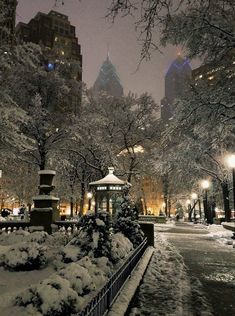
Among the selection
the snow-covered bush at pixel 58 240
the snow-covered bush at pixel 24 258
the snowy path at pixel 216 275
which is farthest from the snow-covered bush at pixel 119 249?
the snow-covered bush at pixel 58 240

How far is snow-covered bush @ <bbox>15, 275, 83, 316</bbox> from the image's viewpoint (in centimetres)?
512

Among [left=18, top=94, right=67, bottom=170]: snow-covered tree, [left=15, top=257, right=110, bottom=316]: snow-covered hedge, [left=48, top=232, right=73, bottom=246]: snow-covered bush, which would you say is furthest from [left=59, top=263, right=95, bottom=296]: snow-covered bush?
[left=18, top=94, right=67, bottom=170]: snow-covered tree

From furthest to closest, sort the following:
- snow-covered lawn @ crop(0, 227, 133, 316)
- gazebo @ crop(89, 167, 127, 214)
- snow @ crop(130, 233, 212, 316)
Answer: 1. gazebo @ crop(89, 167, 127, 214)
2. snow @ crop(130, 233, 212, 316)
3. snow-covered lawn @ crop(0, 227, 133, 316)

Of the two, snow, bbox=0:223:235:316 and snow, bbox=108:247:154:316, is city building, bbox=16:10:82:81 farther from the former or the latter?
snow, bbox=108:247:154:316

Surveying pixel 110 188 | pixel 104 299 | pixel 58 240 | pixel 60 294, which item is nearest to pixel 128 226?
pixel 58 240

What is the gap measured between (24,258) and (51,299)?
3.44 metres

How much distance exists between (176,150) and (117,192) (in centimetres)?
845

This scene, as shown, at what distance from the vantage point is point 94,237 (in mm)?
8625

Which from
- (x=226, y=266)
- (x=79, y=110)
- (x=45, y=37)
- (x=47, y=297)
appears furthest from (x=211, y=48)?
(x=45, y=37)

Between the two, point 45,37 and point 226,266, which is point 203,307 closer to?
point 226,266

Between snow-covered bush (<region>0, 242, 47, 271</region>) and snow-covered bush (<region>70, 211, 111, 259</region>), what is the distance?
0.91 m

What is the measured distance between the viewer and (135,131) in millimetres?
41406

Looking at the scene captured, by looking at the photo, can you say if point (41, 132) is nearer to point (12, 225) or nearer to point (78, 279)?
point (12, 225)

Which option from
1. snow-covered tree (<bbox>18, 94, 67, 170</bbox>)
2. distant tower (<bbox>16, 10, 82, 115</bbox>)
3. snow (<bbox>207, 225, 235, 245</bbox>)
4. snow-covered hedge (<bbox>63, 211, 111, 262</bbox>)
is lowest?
snow (<bbox>207, 225, 235, 245</bbox>)
